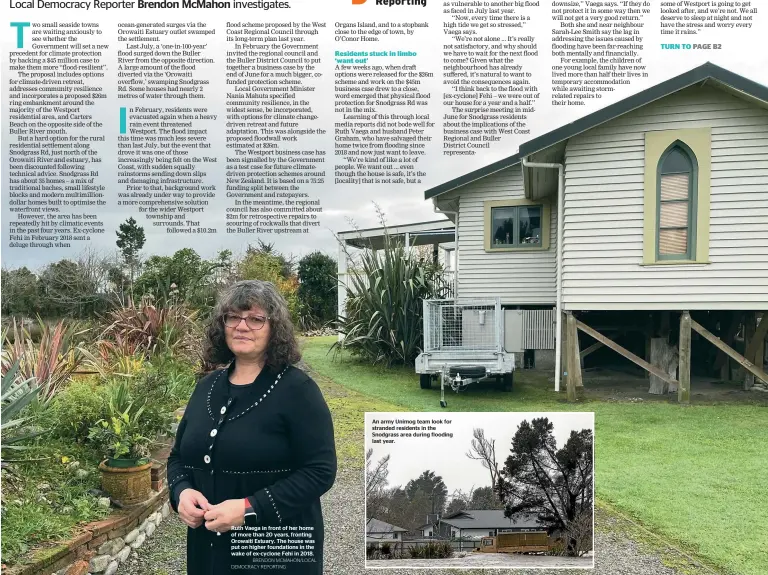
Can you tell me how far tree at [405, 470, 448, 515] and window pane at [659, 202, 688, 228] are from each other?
6.80 feet

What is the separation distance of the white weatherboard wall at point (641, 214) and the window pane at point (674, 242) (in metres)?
0.11

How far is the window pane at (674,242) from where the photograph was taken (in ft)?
9.86

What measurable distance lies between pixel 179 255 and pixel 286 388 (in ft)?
4.27

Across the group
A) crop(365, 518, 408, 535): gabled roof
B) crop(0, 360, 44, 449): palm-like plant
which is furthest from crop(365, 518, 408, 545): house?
crop(0, 360, 44, 449): palm-like plant

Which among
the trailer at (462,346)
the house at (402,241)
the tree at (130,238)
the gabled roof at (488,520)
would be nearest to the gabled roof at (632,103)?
the house at (402,241)

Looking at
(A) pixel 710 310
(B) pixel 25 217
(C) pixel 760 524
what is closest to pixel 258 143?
(B) pixel 25 217

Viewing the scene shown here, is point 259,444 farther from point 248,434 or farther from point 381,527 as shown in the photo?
point 381,527

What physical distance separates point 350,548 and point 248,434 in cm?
132

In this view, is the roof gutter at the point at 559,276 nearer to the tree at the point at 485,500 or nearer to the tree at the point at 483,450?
the tree at the point at 483,450

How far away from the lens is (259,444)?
218 cm

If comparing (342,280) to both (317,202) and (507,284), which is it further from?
(507,284)

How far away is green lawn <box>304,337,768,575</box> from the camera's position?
292 cm

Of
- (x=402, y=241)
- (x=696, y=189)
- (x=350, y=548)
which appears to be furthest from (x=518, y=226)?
(x=350, y=548)

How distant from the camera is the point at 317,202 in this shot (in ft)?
9.87
